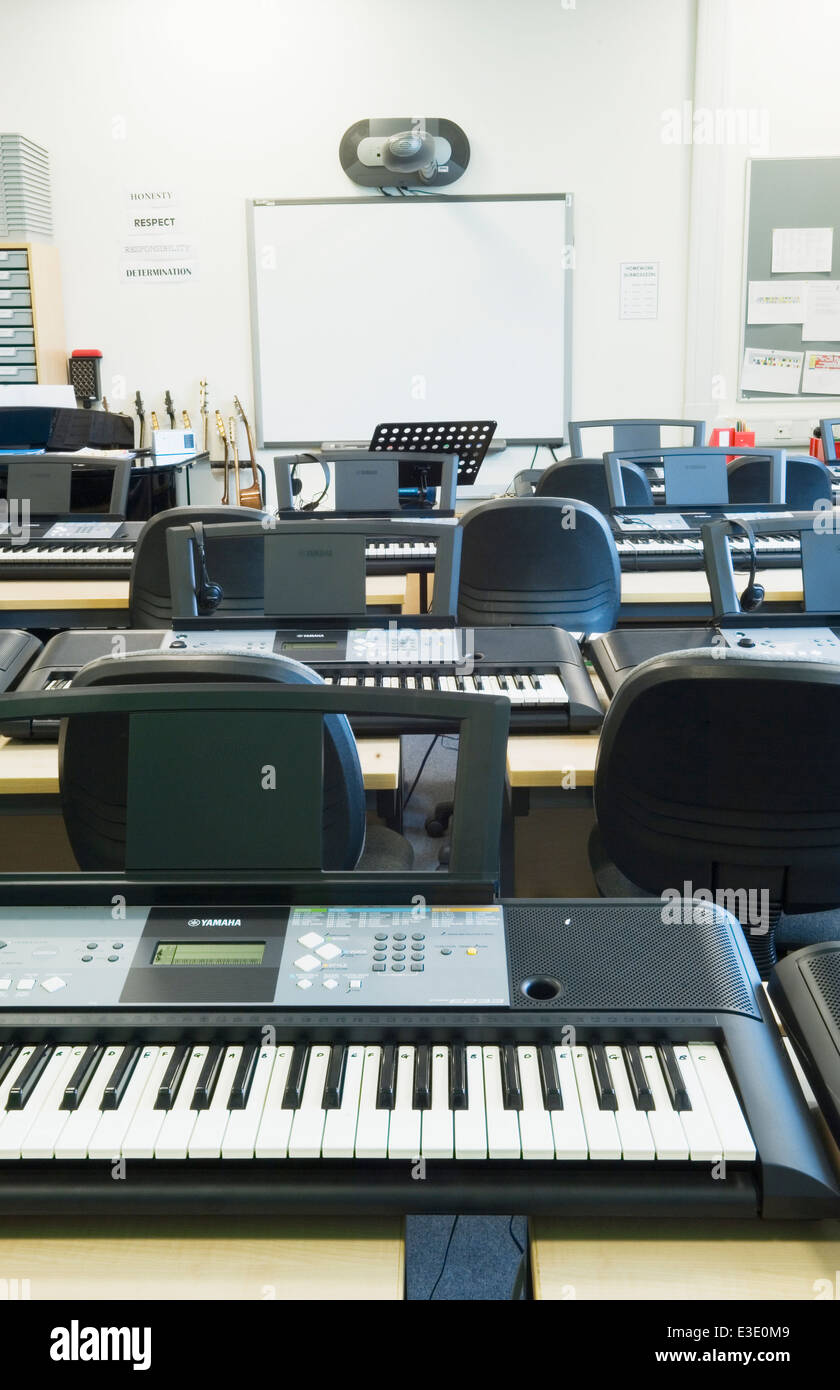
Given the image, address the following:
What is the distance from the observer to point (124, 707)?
106 cm

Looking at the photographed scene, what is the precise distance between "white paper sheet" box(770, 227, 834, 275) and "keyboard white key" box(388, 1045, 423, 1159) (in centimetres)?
691

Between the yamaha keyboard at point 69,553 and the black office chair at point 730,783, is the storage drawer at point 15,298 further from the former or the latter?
the black office chair at point 730,783

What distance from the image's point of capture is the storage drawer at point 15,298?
253 inches

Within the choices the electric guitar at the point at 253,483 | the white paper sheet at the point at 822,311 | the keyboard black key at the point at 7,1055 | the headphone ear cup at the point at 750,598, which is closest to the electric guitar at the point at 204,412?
the electric guitar at the point at 253,483

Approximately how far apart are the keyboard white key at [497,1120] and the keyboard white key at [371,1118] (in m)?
0.08

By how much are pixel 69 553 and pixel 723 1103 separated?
338cm

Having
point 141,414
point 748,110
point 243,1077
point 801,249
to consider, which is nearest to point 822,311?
point 801,249

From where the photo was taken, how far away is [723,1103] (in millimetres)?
853

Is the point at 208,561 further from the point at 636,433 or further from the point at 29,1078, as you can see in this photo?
the point at 636,433

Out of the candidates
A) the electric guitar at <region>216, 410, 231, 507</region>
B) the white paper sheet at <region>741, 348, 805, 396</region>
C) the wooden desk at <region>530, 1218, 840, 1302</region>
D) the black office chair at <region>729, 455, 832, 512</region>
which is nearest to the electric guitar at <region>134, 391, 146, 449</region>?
the electric guitar at <region>216, 410, 231, 507</region>

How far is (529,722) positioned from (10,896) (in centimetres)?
120

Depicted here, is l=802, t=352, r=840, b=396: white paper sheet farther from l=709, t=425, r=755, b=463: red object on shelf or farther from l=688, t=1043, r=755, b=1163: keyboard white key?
l=688, t=1043, r=755, b=1163: keyboard white key

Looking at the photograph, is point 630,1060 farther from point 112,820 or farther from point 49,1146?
point 112,820
